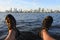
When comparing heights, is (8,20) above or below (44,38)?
above

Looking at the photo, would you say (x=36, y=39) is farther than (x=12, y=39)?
Yes

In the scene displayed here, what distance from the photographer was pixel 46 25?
775cm

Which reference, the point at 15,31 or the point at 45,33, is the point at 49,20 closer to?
the point at 45,33

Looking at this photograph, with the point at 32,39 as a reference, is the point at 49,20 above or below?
above

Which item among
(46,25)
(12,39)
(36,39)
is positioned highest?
(46,25)

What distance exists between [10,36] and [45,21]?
144 cm

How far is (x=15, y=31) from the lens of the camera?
308 inches

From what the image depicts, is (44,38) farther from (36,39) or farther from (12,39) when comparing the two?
(36,39)

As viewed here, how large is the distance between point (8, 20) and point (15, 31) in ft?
1.77

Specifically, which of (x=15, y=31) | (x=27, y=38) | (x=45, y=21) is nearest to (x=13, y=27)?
(x=15, y=31)

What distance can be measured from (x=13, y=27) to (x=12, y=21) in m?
0.25

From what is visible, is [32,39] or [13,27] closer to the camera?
[13,27]

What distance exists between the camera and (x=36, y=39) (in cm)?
1425

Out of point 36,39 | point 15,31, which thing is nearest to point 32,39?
point 36,39
